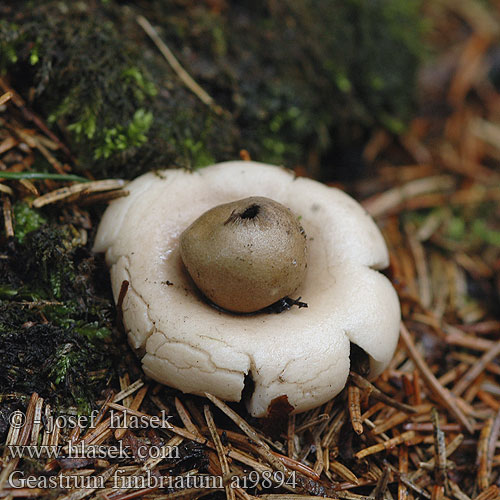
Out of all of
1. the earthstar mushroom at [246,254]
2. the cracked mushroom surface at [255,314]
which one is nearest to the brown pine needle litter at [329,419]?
the cracked mushroom surface at [255,314]

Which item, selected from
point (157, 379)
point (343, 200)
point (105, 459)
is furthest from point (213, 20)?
point (105, 459)

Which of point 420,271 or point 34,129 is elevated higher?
point 34,129

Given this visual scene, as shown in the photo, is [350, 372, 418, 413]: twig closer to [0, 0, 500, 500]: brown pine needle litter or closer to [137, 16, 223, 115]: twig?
[0, 0, 500, 500]: brown pine needle litter

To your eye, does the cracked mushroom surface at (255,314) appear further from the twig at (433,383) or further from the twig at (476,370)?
the twig at (476,370)

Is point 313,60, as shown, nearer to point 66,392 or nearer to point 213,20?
point 213,20

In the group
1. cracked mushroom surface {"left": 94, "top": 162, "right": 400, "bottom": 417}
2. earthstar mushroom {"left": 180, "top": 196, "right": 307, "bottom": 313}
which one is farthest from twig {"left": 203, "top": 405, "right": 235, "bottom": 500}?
earthstar mushroom {"left": 180, "top": 196, "right": 307, "bottom": 313}

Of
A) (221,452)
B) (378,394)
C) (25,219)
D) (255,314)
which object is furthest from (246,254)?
(25,219)
